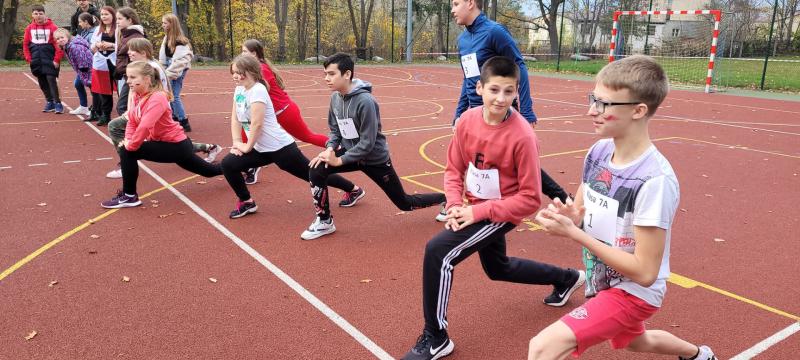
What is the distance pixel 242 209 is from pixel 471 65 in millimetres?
2578

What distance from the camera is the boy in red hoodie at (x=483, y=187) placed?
297 cm

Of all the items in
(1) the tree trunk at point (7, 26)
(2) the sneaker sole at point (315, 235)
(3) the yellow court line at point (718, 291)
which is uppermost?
(1) the tree trunk at point (7, 26)

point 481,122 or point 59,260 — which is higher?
point 481,122

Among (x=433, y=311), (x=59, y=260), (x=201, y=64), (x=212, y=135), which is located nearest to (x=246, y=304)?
(x=433, y=311)

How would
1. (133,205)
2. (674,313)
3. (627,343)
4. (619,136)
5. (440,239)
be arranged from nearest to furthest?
(619,136)
(627,343)
(440,239)
(674,313)
(133,205)

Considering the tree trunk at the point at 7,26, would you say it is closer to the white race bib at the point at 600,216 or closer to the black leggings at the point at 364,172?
the black leggings at the point at 364,172

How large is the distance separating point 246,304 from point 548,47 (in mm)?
43611

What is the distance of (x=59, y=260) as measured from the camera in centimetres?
456

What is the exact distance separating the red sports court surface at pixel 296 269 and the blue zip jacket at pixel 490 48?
4.03ft

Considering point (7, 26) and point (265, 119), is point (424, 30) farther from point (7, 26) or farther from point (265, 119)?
point (265, 119)

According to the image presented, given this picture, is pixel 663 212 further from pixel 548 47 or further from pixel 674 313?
pixel 548 47

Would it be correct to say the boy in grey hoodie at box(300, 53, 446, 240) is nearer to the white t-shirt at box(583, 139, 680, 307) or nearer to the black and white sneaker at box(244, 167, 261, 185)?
the black and white sneaker at box(244, 167, 261, 185)

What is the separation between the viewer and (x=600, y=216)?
2.35 m

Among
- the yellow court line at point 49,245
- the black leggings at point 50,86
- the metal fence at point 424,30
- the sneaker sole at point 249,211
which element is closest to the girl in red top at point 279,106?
the sneaker sole at point 249,211
